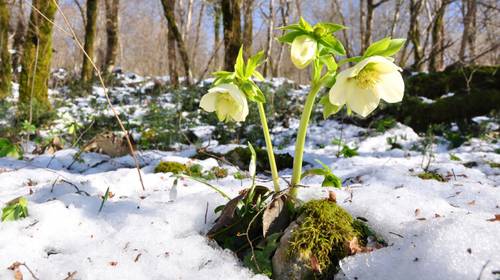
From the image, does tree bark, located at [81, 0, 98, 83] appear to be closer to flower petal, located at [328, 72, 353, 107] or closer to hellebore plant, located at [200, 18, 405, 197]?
hellebore plant, located at [200, 18, 405, 197]

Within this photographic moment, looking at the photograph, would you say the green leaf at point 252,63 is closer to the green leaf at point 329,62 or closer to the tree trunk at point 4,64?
the green leaf at point 329,62

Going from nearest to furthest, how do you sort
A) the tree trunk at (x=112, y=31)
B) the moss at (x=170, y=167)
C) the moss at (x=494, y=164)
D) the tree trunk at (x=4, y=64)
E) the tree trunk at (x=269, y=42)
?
the moss at (x=170, y=167)
the moss at (x=494, y=164)
the tree trunk at (x=4, y=64)
the tree trunk at (x=112, y=31)
the tree trunk at (x=269, y=42)

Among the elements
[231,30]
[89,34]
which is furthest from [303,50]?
[89,34]

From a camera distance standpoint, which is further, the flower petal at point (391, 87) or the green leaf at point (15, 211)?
the green leaf at point (15, 211)

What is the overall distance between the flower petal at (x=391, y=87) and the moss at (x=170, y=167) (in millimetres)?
1538

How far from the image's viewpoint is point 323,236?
1.19 meters

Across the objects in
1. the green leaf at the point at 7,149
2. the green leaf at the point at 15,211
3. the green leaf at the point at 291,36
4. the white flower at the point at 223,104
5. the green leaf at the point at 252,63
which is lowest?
the green leaf at the point at 15,211

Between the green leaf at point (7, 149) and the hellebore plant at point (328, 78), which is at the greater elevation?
the hellebore plant at point (328, 78)

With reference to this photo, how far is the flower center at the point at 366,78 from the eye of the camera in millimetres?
1259

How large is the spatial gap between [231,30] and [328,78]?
19.4 ft

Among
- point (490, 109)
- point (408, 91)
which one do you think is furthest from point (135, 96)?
point (490, 109)

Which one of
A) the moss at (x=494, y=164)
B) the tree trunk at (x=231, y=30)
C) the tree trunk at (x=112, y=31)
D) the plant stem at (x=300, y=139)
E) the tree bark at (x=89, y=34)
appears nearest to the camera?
the plant stem at (x=300, y=139)

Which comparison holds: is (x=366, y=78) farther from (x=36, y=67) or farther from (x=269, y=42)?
(x=269, y=42)

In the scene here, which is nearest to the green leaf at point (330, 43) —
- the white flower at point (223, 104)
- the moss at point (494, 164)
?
the white flower at point (223, 104)
